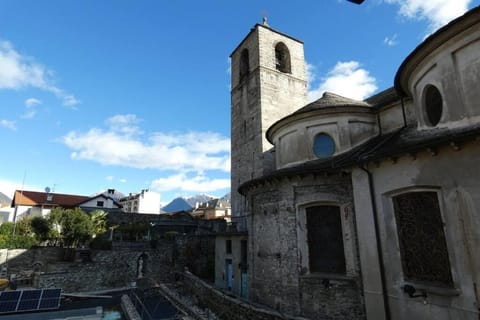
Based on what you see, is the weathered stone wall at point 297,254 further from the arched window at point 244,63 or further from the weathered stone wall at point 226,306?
the arched window at point 244,63

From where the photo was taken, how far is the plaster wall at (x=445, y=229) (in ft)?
21.0

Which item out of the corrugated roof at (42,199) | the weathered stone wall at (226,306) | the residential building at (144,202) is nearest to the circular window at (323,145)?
the weathered stone wall at (226,306)

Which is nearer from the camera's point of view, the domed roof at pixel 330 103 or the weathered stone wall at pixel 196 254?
the domed roof at pixel 330 103

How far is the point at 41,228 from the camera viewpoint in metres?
25.4

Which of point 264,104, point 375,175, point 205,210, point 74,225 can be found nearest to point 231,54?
point 264,104

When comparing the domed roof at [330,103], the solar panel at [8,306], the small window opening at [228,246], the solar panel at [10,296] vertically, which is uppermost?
the domed roof at [330,103]

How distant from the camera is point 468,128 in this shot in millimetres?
6750

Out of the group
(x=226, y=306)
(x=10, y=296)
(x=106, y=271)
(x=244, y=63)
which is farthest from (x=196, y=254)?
(x=244, y=63)

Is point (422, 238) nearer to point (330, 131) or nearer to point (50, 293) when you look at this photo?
point (330, 131)

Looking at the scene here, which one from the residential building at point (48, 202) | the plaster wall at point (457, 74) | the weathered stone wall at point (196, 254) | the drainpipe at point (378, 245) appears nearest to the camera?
the plaster wall at point (457, 74)

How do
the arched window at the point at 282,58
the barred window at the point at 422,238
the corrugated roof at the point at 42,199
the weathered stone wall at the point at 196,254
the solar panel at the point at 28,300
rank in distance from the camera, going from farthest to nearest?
the corrugated roof at the point at 42,199
the arched window at the point at 282,58
the weathered stone wall at the point at 196,254
the solar panel at the point at 28,300
the barred window at the point at 422,238

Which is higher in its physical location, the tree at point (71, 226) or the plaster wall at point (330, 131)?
the plaster wall at point (330, 131)

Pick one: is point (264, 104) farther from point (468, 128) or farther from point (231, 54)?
point (468, 128)

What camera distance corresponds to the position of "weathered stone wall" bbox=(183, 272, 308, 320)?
9.70 metres
